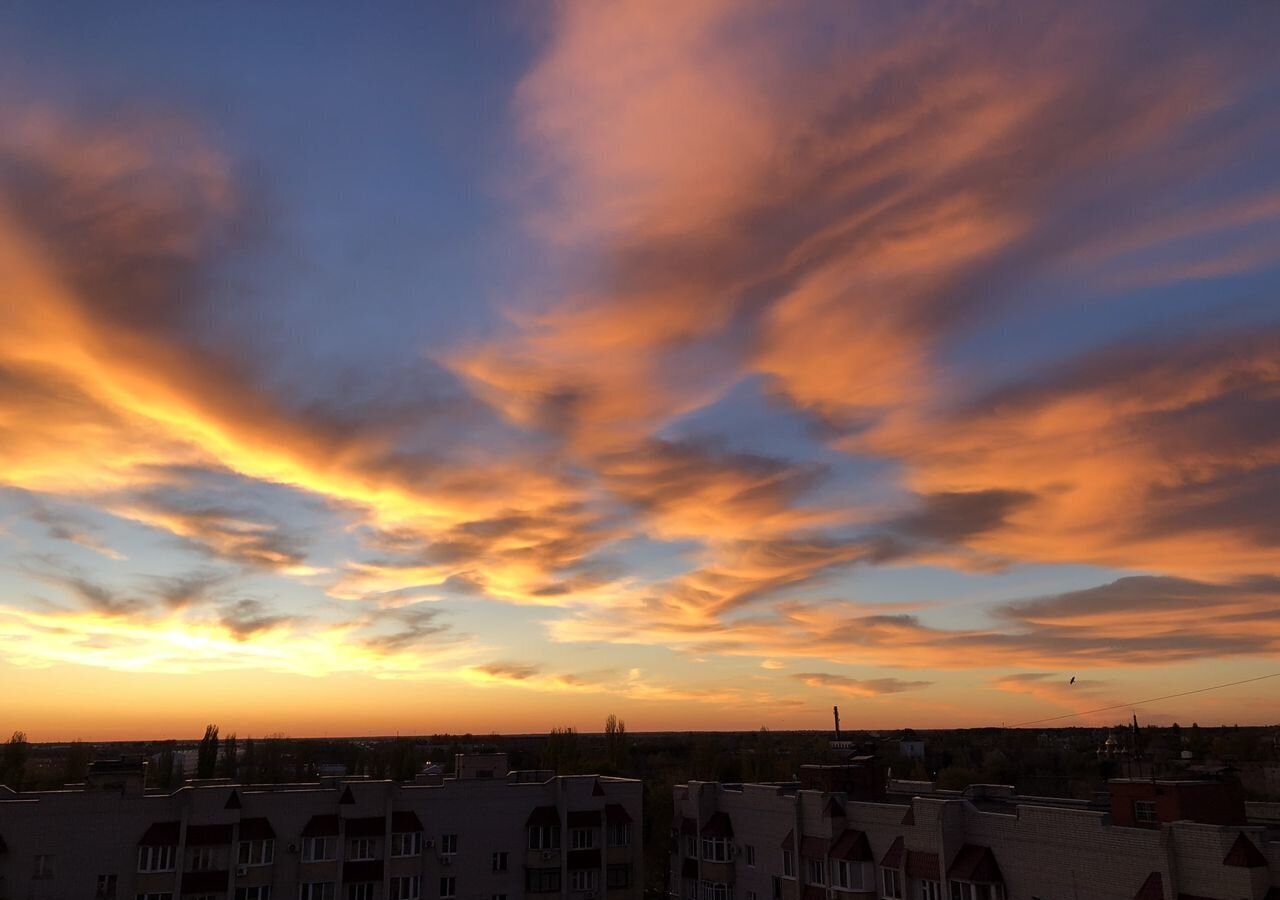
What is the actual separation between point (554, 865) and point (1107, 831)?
4103cm

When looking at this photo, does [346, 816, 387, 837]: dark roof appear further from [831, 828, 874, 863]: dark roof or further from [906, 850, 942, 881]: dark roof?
[906, 850, 942, 881]: dark roof

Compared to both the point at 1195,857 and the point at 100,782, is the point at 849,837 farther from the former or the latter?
the point at 100,782

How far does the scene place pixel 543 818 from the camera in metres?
69.2

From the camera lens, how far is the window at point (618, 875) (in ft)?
230

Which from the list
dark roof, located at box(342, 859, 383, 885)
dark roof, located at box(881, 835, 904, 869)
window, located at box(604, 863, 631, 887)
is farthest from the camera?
window, located at box(604, 863, 631, 887)

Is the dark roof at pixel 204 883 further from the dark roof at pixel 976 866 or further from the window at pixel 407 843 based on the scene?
the dark roof at pixel 976 866

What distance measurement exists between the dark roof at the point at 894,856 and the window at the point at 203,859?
43.3m

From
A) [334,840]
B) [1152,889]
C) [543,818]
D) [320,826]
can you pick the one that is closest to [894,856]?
[1152,889]

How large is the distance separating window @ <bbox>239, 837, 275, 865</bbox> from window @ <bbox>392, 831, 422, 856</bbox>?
27.0 ft

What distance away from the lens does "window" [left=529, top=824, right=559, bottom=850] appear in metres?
68.6

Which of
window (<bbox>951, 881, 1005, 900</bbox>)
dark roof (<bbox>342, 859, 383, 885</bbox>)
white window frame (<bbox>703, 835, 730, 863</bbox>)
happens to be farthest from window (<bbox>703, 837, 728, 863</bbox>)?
dark roof (<bbox>342, 859, 383, 885</bbox>)

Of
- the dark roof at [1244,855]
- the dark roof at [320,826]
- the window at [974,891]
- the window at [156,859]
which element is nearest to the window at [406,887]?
the dark roof at [320,826]

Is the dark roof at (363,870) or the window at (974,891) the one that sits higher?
the window at (974,891)

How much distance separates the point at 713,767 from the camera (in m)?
168
